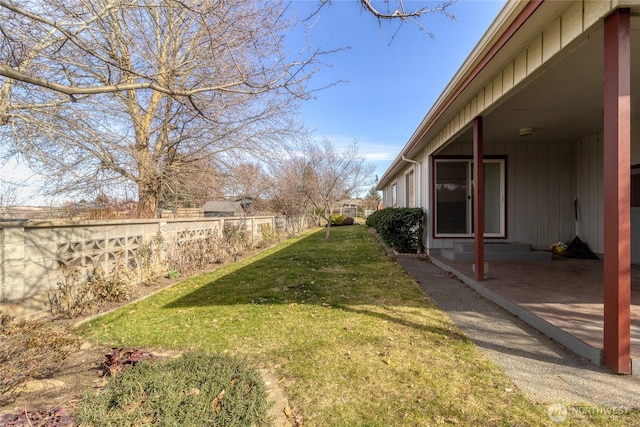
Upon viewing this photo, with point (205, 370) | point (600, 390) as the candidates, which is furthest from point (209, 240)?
point (600, 390)

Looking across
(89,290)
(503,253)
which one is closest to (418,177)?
(503,253)

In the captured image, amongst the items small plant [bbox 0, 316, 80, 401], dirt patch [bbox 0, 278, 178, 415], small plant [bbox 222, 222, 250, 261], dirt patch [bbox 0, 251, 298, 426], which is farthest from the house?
small plant [bbox 222, 222, 250, 261]

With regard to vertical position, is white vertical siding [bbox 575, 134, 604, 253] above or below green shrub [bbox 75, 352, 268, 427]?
above

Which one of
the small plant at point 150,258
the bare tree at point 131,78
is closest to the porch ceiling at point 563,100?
the bare tree at point 131,78

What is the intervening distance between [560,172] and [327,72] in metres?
6.59

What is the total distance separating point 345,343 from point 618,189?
2.51 meters

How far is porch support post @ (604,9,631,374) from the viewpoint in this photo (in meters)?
2.32

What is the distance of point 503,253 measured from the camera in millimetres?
6914

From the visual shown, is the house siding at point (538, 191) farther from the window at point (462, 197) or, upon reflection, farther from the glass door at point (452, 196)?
the glass door at point (452, 196)

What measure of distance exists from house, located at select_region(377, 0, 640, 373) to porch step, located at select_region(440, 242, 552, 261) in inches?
9.2

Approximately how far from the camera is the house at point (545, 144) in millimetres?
2367

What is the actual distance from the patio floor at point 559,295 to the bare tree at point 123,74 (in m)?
3.76

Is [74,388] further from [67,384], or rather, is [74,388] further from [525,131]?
[525,131]

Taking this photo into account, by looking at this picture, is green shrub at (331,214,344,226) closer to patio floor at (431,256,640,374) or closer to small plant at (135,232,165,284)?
patio floor at (431,256,640,374)
